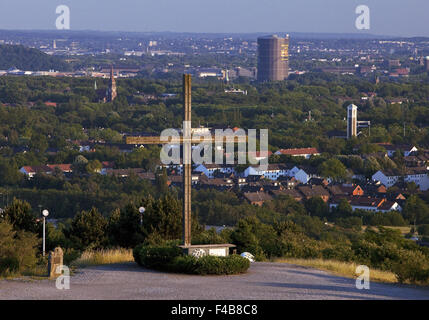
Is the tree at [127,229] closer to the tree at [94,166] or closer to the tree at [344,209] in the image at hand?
the tree at [344,209]

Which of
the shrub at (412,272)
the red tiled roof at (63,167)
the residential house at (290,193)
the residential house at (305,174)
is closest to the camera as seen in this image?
the shrub at (412,272)

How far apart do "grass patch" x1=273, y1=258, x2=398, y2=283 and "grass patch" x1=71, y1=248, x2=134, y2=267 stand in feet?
10.6

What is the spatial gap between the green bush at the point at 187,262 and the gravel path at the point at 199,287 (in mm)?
224

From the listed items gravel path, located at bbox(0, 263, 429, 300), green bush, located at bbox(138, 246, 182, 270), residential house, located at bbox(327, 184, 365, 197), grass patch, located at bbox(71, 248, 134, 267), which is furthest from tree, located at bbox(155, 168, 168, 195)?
gravel path, located at bbox(0, 263, 429, 300)

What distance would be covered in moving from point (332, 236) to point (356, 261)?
24.5 metres

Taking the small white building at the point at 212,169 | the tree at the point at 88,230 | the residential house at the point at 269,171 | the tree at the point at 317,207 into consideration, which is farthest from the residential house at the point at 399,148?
the tree at the point at 88,230

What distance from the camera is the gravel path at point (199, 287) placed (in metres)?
16.9

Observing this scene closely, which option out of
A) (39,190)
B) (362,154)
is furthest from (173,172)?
(362,154)

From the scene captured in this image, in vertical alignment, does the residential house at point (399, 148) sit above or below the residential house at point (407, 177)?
above

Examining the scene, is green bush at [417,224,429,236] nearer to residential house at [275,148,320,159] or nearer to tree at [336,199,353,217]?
tree at [336,199,353,217]

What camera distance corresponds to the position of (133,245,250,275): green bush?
63.2 feet

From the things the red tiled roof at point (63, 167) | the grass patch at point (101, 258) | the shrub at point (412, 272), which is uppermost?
the shrub at point (412, 272)

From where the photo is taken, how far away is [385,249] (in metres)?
24.1
